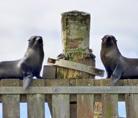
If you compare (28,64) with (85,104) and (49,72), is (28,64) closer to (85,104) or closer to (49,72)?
(49,72)

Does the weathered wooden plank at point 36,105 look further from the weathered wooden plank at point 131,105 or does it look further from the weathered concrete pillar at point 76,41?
the weathered wooden plank at point 131,105

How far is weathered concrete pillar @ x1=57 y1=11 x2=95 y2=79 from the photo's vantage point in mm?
6938

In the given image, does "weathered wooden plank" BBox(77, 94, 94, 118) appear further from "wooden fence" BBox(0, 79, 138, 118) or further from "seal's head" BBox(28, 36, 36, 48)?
"seal's head" BBox(28, 36, 36, 48)

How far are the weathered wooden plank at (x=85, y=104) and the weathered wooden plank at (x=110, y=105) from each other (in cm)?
14

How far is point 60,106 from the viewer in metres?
6.74

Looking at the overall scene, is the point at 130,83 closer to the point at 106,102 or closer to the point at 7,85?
the point at 106,102

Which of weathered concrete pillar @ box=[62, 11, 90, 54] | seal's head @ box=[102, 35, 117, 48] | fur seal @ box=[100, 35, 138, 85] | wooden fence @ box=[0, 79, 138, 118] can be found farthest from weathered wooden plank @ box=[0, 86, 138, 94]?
seal's head @ box=[102, 35, 117, 48]

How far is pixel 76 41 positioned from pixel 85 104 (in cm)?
74

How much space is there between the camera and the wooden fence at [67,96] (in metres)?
6.70

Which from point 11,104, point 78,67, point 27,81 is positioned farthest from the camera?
point 78,67

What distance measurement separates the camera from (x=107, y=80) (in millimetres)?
6734

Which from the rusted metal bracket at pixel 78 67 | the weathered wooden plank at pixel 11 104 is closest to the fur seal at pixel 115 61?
the rusted metal bracket at pixel 78 67

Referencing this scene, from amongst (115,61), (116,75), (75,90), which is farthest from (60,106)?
(115,61)

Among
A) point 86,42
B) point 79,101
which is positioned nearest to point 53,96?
point 79,101
